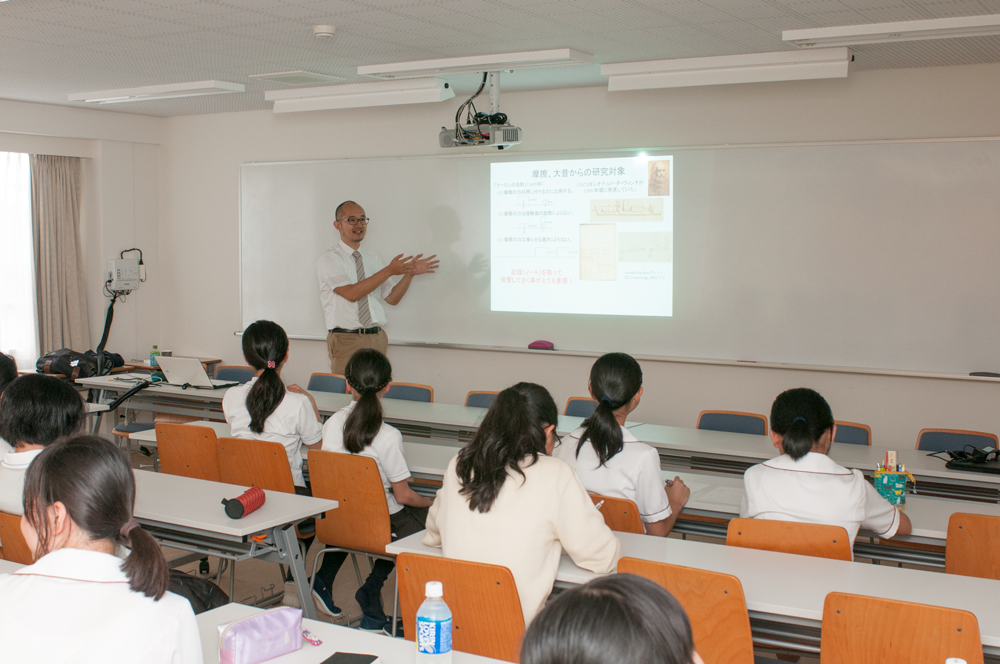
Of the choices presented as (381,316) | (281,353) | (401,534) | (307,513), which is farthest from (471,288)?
(307,513)

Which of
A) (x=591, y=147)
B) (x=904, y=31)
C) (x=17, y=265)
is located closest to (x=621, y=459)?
(x=904, y=31)

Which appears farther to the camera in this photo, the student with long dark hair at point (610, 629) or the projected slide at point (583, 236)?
the projected slide at point (583, 236)

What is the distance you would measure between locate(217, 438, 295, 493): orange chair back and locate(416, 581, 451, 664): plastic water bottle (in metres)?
1.91

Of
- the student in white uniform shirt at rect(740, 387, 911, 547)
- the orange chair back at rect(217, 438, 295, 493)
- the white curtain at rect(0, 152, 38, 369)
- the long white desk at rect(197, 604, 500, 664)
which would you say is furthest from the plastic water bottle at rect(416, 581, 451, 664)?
the white curtain at rect(0, 152, 38, 369)

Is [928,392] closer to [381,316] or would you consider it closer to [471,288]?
[471,288]

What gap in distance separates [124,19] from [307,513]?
10.2ft

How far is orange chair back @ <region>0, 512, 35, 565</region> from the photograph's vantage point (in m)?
2.43

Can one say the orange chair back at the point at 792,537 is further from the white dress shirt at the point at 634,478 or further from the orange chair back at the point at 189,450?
the orange chair back at the point at 189,450

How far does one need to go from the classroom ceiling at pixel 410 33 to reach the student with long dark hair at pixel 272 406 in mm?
1673

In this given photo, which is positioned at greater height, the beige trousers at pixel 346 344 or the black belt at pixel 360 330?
the black belt at pixel 360 330

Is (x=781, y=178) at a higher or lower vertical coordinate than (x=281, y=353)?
higher

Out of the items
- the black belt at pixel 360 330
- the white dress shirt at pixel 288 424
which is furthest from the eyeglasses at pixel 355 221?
the white dress shirt at pixel 288 424

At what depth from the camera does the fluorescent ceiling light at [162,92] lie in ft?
19.1

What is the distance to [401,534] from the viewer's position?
3465 millimetres
